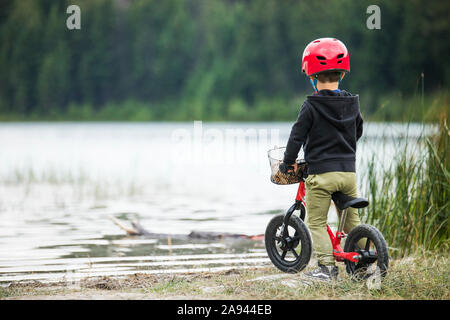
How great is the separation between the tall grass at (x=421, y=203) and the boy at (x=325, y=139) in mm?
1790

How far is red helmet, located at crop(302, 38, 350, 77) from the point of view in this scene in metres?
4.83

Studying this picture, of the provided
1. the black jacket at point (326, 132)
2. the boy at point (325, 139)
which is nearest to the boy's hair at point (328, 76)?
the boy at point (325, 139)

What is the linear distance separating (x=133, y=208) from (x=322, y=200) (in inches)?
292

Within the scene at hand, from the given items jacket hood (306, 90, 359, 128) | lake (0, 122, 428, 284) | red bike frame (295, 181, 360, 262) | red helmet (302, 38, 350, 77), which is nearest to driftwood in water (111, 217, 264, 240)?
lake (0, 122, 428, 284)

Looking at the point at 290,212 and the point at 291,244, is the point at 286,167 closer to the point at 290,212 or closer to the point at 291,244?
the point at 290,212

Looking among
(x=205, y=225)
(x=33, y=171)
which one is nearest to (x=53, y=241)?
(x=205, y=225)

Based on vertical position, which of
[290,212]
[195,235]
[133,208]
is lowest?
[133,208]

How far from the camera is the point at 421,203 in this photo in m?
6.62

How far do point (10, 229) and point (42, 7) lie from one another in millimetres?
64420

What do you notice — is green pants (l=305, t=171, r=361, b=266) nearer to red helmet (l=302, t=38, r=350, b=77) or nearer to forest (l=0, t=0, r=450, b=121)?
red helmet (l=302, t=38, r=350, b=77)

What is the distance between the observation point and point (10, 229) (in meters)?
9.31

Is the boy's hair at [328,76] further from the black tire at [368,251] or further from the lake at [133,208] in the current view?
the lake at [133,208]

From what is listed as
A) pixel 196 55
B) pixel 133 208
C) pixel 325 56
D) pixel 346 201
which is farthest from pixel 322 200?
pixel 196 55
